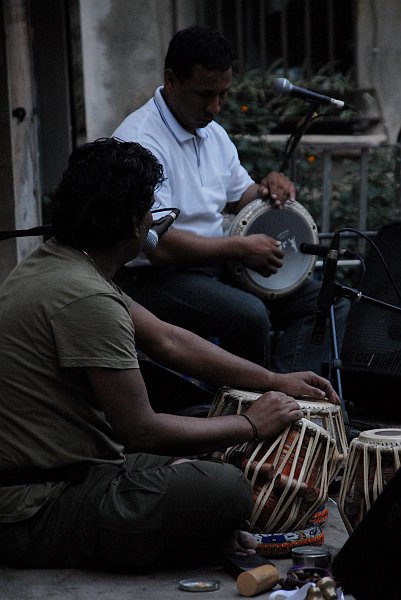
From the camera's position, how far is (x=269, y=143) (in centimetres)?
786

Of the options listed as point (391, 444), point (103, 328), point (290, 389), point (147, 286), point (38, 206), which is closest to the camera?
point (103, 328)

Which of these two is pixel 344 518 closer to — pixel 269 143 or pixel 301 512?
pixel 301 512

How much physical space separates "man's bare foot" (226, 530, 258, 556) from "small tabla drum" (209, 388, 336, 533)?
99mm

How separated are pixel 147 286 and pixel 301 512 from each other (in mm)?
1672

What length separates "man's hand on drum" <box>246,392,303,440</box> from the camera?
3547 mm

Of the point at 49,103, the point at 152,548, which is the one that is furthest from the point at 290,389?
the point at 49,103

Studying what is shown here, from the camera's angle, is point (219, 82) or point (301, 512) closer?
point (301, 512)

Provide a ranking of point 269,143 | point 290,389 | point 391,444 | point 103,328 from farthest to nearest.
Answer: point 269,143 < point 290,389 < point 391,444 < point 103,328

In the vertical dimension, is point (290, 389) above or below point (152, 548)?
above

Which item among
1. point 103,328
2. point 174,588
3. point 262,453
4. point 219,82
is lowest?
point 174,588

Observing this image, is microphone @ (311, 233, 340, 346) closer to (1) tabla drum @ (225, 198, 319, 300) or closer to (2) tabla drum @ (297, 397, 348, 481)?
(2) tabla drum @ (297, 397, 348, 481)

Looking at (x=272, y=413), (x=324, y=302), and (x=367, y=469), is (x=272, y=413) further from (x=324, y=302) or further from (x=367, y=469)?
(x=324, y=302)

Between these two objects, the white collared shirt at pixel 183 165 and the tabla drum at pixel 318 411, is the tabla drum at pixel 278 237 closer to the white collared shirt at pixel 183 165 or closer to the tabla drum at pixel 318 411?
the white collared shirt at pixel 183 165

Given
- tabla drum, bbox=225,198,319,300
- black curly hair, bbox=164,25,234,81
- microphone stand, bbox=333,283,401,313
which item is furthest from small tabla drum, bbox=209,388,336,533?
black curly hair, bbox=164,25,234,81
